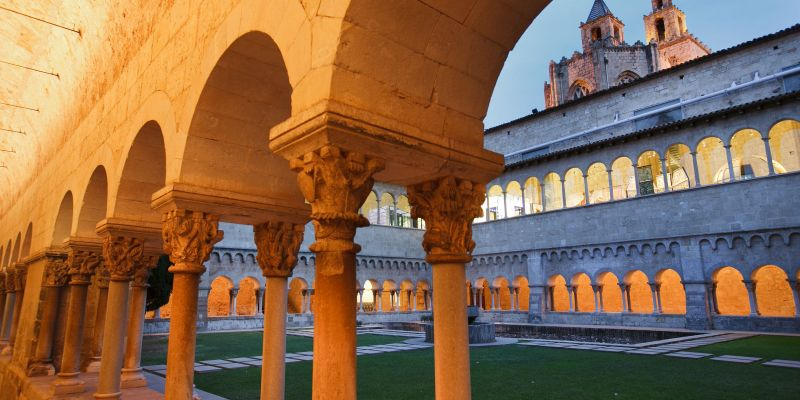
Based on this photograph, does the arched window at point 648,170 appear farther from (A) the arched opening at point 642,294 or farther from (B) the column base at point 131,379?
(B) the column base at point 131,379

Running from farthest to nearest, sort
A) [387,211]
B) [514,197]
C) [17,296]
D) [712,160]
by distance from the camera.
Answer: [387,211] < [514,197] < [712,160] < [17,296]

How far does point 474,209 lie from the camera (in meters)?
3.33

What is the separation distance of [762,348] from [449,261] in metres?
11.3

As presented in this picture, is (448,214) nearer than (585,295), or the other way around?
(448,214)

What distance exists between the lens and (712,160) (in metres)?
20.8

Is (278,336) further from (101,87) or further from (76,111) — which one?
(76,111)

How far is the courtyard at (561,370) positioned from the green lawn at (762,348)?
0.06ft

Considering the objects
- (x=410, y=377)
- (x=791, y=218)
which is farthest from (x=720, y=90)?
(x=410, y=377)

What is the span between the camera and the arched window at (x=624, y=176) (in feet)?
75.8

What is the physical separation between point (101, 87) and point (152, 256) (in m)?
3.25

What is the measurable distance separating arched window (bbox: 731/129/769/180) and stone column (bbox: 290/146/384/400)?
21607 mm

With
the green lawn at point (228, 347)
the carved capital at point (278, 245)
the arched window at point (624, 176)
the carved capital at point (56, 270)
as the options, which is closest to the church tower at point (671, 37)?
the arched window at point (624, 176)

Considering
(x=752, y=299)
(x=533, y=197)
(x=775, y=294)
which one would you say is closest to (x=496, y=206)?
(x=533, y=197)

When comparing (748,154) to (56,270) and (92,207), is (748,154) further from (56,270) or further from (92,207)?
(56,270)
